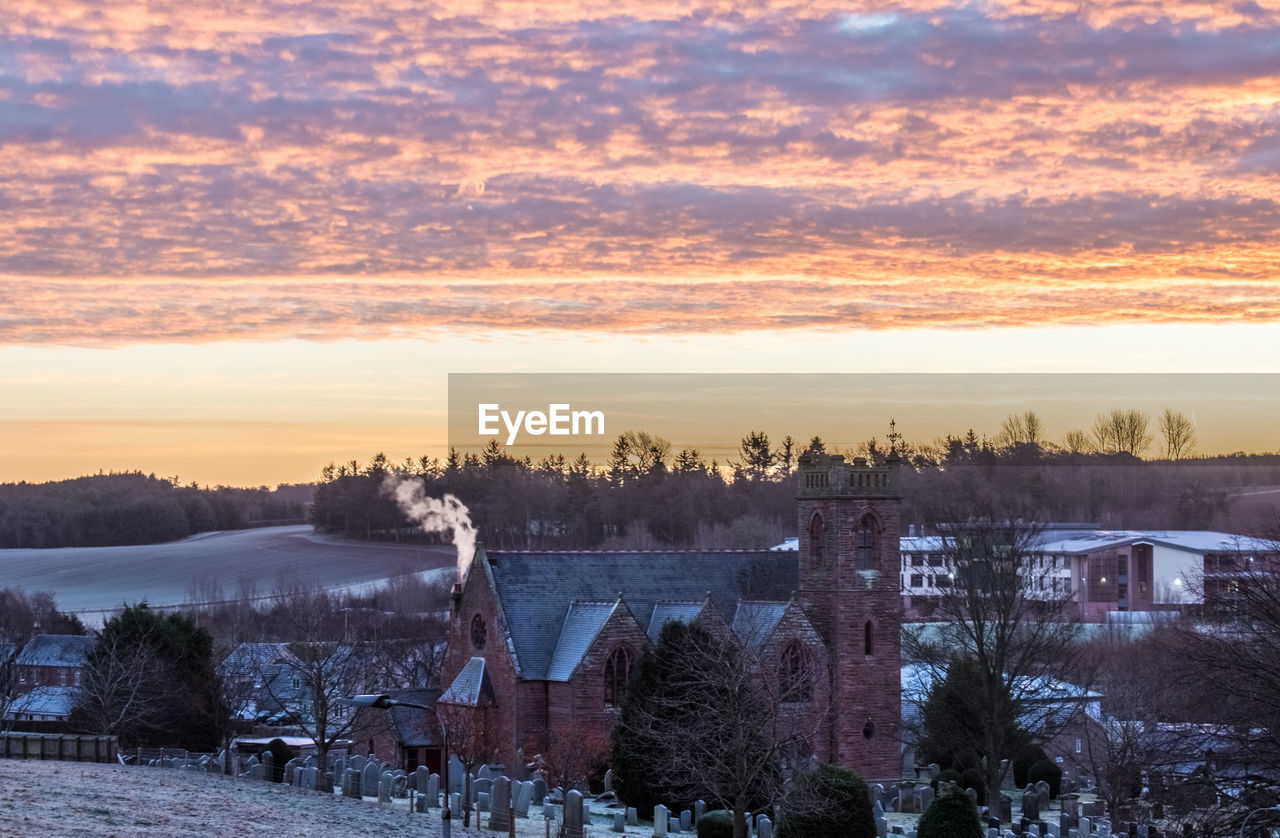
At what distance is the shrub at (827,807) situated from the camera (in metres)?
40.3

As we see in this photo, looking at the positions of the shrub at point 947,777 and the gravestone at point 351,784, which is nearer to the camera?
the gravestone at point 351,784

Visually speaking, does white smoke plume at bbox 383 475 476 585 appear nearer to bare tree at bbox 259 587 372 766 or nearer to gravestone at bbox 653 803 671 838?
bare tree at bbox 259 587 372 766

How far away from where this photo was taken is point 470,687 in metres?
56.7

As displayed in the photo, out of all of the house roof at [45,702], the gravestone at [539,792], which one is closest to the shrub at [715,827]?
the gravestone at [539,792]

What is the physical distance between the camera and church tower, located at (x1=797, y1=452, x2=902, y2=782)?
56.8 metres

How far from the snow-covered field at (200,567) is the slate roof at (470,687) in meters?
90.1

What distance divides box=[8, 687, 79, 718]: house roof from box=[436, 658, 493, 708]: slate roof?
84.1 feet

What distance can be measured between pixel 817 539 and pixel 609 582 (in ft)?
25.9

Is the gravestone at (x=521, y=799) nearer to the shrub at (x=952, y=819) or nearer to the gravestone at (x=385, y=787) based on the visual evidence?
the gravestone at (x=385, y=787)

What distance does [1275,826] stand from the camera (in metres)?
31.6

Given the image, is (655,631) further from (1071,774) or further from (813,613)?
(1071,774)

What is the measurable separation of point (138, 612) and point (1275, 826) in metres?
45.1

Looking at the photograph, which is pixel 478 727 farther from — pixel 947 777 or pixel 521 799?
pixel 947 777

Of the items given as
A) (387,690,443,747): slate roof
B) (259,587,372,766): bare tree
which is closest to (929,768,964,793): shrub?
(387,690,443,747): slate roof
